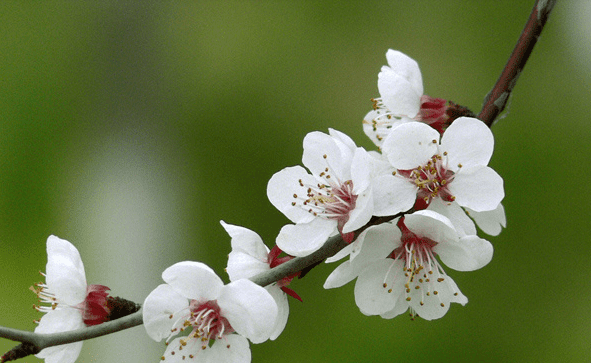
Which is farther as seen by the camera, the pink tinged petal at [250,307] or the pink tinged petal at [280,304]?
the pink tinged petal at [280,304]

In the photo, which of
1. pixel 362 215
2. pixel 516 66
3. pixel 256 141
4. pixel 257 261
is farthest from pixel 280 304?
pixel 256 141

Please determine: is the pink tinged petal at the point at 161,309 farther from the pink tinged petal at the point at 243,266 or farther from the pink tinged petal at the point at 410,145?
the pink tinged petal at the point at 410,145

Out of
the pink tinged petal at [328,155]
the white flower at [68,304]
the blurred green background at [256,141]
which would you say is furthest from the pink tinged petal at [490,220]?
the blurred green background at [256,141]

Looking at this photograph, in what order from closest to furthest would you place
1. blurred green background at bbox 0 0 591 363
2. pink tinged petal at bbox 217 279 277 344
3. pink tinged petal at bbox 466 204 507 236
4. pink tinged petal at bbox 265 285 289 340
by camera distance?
pink tinged petal at bbox 217 279 277 344 → pink tinged petal at bbox 265 285 289 340 → pink tinged petal at bbox 466 204 507 236 → blurred green background at bbox 0 0 591 363

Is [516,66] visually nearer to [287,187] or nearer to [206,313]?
[287,187]

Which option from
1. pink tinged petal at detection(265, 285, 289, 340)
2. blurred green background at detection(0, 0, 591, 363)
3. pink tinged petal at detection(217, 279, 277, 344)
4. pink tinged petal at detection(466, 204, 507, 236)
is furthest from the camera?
blurred green background at detection(0, 0, 591, 363)

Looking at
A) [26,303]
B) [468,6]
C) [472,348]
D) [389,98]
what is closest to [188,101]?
[26,303]

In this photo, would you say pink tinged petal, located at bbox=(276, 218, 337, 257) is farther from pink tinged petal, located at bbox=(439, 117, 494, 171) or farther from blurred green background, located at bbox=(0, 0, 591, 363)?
blurred green background, located at bbox=(0, 0, 591, 363)

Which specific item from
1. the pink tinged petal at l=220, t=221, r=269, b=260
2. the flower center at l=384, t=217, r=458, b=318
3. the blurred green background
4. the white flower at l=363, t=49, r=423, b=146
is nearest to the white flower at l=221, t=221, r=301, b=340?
the pink tinged petal at l=220, t=221, r=269, b=260

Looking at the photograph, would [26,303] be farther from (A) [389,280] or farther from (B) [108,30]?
→ (A) [389,280]
